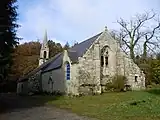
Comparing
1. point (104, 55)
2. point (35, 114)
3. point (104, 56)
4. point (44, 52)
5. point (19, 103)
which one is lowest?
point (19, 103)

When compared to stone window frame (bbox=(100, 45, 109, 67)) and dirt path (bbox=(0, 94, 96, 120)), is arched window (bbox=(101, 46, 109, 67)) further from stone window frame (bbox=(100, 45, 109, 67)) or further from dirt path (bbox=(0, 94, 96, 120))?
dirt path (bbox=(0, 94, 96, 120))

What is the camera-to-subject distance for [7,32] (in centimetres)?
2052

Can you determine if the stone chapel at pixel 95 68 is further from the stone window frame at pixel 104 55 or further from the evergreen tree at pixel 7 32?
the evergreen tree at pixel 7 32

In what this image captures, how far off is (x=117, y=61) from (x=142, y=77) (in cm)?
458

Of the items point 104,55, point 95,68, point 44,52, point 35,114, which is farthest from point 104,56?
point 44,52

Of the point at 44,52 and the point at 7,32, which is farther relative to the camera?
the point at 44,52

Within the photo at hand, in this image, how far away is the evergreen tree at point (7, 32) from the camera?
63.7ft

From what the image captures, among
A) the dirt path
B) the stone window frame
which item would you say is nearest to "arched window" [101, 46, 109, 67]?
the stone window frame

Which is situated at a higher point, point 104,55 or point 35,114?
point 104,55

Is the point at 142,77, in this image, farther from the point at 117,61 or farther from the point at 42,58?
the point at 42,58

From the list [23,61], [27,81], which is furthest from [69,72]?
[23,61]

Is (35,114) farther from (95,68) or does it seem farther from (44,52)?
(44,52)

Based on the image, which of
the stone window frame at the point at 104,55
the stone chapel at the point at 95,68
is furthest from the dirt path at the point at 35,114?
the stone window frame at the point at 104,55

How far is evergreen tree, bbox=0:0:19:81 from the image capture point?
765 inches
